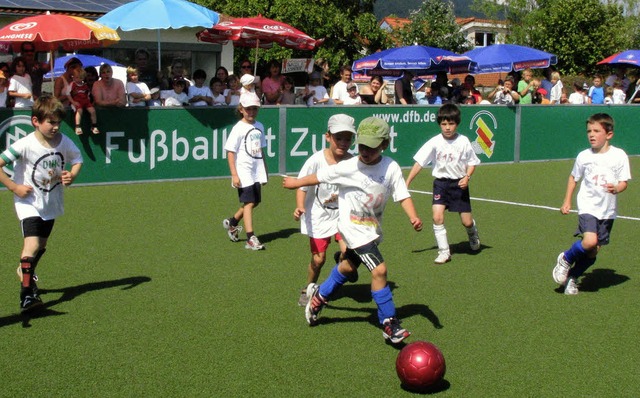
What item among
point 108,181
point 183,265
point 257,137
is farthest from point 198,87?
point 183,265

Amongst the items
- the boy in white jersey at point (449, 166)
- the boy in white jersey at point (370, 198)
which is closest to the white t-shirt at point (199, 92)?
the boy in white jersey at point (449, 166)

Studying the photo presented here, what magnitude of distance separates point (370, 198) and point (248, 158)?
3794 mm

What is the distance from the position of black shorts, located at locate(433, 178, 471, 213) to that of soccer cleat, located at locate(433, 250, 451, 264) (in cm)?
56

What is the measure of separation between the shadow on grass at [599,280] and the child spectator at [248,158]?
339 centimetres

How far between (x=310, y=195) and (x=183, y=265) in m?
2.10

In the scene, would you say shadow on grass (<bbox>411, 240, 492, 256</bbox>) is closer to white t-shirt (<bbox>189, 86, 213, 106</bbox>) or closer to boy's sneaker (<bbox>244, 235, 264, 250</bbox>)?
boy's sneaker (<bbox>244, 235, 264, 250</bbox>)

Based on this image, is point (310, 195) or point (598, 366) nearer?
point (598, 366)

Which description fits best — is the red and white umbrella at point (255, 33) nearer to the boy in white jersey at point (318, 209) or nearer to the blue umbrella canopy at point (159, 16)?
the blue umbrella canopy at point (159, 16)

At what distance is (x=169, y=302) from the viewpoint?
7.15 m

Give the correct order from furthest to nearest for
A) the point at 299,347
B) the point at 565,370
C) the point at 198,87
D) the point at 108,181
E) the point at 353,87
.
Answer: the point at 353,87
the point at 198,87
the point at 108,181
the point at 299,347
the point at 565,370

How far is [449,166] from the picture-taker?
30.1ft

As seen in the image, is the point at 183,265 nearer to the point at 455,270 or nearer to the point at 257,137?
the point at 257,137

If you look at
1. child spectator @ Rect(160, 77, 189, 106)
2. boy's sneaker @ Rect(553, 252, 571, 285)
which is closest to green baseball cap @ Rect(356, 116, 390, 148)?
boy's sneaker @ Rect(553, 252, 571, 285)

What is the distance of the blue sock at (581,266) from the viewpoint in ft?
24.8
